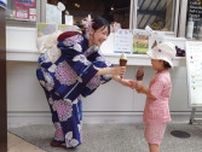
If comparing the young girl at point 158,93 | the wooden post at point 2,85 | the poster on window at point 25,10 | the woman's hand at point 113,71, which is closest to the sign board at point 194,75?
the young girl at point 158,93

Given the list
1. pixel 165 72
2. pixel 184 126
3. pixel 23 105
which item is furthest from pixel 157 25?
pixel 23 105

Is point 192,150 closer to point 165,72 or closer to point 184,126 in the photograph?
point 184,126

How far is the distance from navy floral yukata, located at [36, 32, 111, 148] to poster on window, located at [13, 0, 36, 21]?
0.68 meters

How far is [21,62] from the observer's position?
332 centimetres

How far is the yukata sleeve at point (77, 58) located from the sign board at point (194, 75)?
125 centimetres

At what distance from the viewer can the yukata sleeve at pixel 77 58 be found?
255cm

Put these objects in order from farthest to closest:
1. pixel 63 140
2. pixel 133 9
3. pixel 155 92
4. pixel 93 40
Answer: pixel 133 9, pixel 63 140, pixel 93 40, pixel 155 92

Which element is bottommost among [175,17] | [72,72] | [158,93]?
[158,93]

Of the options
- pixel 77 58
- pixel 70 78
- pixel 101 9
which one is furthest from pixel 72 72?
pixel 101 9

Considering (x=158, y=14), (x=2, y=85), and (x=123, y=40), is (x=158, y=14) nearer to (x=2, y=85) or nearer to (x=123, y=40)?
(x=123, y=40)

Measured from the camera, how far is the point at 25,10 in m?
3.35

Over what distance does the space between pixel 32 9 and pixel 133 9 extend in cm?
113

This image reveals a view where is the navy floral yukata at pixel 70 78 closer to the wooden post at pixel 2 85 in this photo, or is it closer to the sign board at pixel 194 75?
the wooden post at pixel 2 85

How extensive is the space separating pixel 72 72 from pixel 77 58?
0.58 ft
